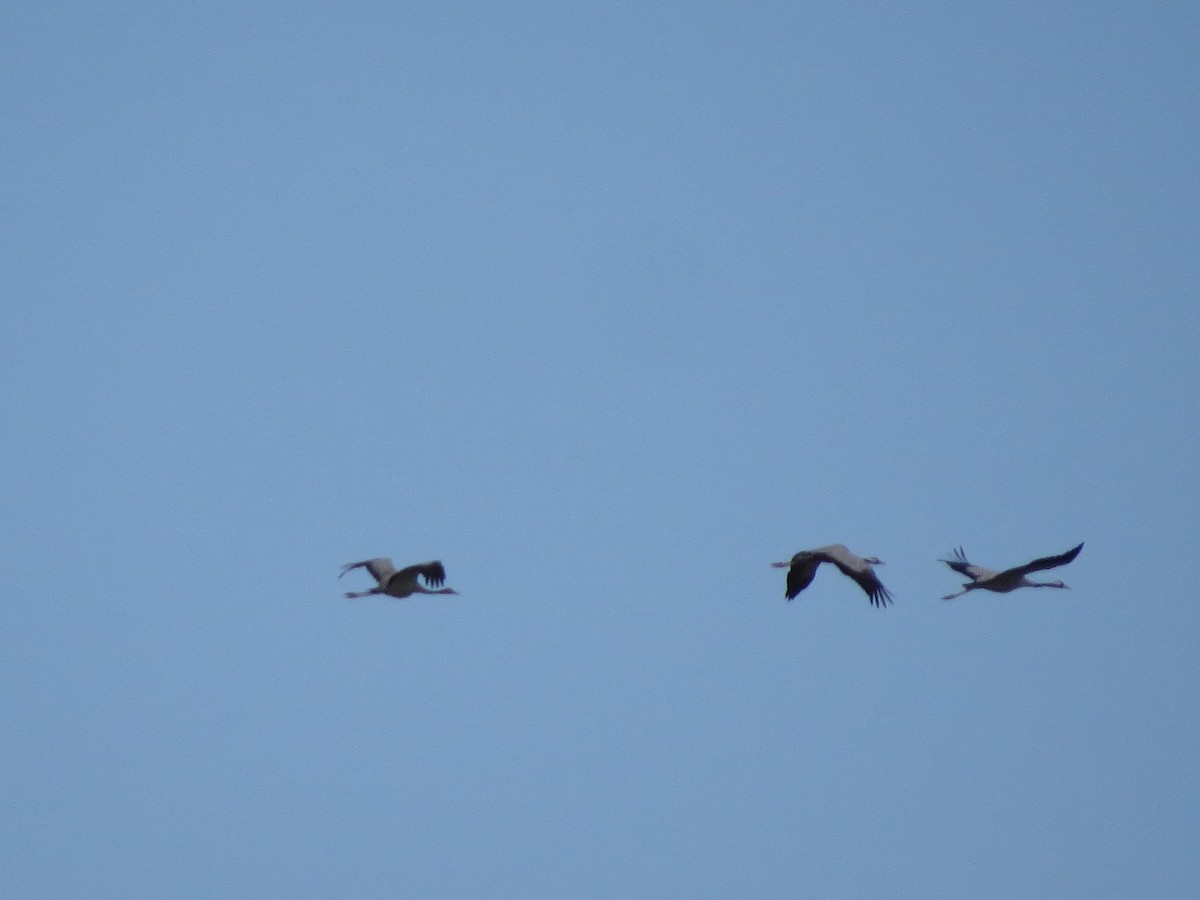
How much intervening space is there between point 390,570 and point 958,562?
850 cm

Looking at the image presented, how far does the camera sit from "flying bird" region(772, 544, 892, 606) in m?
28.2

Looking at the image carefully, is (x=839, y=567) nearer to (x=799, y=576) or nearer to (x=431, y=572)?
(x=799, y=576)

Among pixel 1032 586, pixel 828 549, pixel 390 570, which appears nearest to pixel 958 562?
pixel 1032 586

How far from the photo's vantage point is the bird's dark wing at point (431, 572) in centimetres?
3031

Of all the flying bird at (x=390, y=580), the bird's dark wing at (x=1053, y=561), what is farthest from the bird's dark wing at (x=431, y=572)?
the bird's dark wing at (x=1053, y=561)

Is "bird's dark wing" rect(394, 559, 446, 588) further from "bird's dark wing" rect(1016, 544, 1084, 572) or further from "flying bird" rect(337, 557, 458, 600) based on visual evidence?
"bird's dark wing" rect(1016, 544, 1084, 572)

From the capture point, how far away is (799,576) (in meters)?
29.8

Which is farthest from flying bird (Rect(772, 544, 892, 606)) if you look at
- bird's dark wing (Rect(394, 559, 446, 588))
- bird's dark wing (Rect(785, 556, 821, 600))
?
bird's dark wing (Rect(394, 559, 446, 588))

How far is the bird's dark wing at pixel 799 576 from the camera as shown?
29656 millimetres

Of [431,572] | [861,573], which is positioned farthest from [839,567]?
[431,572]

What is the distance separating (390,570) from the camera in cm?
3278

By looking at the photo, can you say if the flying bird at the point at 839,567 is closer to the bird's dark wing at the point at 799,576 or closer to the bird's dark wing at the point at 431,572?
the bird's dark wing at the point at 799,576

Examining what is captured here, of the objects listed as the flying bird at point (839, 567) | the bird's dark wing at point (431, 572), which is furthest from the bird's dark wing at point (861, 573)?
the bird's dark wing at point (431, 572)

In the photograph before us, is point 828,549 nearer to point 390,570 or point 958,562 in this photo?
point 958,562
